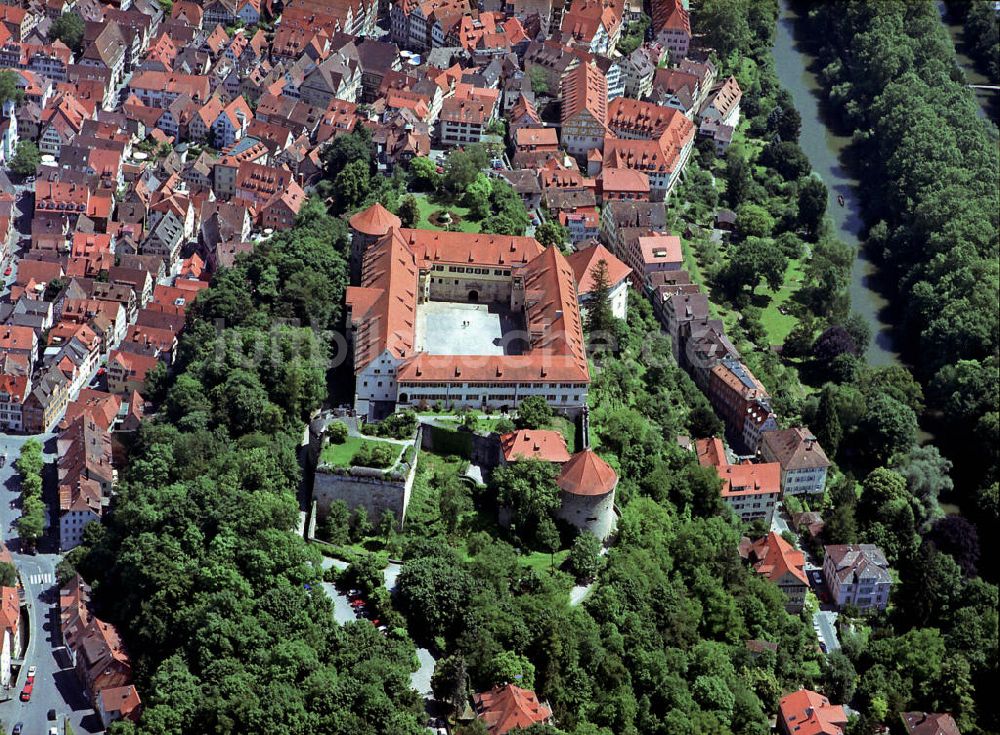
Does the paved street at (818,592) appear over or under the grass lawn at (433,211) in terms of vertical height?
under

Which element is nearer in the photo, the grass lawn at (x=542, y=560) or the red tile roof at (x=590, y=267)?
the grass lawn at (x=542, y=560)

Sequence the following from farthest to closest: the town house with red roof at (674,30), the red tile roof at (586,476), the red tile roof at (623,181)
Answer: the town house with red roof at (674,30) → the red tile roof at (623,181) → the red tile roof at (586,476)

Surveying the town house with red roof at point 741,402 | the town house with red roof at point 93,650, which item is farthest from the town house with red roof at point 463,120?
the town house with red roof at point 93,650

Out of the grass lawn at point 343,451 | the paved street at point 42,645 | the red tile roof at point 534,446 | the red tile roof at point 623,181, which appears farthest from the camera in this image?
the red tile roof at point 623,181

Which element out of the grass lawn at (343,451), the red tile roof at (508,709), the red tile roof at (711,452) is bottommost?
the red tile roof at (711,452)

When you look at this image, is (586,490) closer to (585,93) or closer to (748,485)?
(748,485)

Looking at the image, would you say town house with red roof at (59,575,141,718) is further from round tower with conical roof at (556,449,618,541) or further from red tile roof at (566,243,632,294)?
red tile roof at (566,243,632,294)

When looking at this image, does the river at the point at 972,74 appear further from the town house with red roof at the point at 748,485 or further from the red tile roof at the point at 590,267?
the town house with red roof at the point at 748,485
